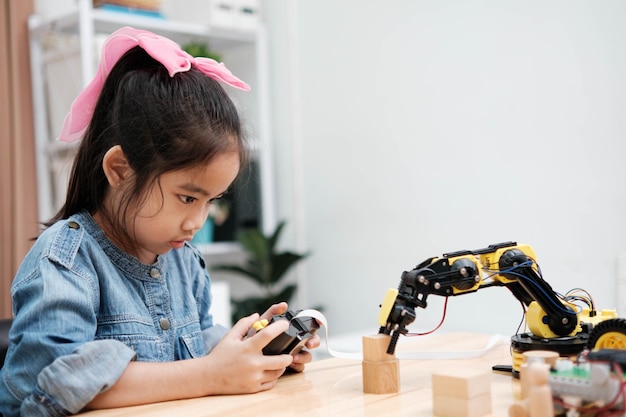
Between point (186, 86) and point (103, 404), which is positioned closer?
point (103, 404)

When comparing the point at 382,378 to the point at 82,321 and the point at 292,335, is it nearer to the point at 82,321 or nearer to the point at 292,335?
the point at 292,335

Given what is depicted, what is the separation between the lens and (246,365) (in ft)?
3.23

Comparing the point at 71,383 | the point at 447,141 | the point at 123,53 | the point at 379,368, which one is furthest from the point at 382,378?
the point at 447,141

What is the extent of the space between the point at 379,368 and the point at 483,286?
188mm

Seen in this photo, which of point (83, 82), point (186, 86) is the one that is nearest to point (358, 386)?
point (186, 86)

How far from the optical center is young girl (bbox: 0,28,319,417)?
93cm

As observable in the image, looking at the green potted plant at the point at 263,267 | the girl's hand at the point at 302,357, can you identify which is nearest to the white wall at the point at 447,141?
the green potted plant at the point at 263,267

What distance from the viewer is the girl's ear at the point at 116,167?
1119mm

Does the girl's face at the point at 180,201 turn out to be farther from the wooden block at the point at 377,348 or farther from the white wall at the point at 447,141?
the white wall at the point at 447,141

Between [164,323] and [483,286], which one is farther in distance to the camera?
[164,323]

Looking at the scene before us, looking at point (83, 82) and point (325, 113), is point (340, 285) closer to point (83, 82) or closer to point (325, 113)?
point (325, 113)

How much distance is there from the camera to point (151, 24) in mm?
2648

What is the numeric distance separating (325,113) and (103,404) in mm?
2079

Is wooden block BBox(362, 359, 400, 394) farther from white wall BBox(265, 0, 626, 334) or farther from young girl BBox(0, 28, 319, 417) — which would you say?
white wall BBox(265, 0, 626, 334)
